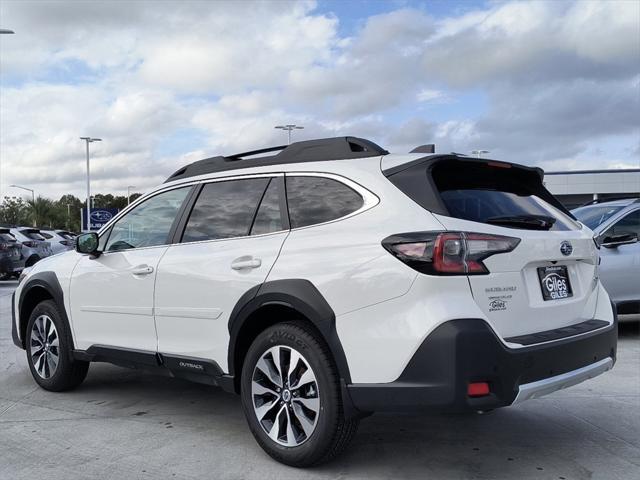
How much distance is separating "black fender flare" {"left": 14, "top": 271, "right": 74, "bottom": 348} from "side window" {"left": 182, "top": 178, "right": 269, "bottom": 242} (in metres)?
1.61

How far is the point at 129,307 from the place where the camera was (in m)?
4.86

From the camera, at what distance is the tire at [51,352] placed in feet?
18.3

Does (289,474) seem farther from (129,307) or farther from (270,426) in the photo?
(129,307)

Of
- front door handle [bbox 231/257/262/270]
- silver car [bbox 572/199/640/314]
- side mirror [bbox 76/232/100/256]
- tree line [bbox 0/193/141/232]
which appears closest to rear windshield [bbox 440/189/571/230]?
front door handle [bbox 231/257/262/270]

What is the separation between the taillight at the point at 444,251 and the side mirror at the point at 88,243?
2.82 metres

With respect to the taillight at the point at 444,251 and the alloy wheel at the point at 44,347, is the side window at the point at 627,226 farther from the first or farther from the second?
the alloy wheel at the point at 44,347

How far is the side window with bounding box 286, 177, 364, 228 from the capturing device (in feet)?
12.5

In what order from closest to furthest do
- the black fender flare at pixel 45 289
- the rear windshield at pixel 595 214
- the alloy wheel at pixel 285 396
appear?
the alloy wheel at pixel 285 396
the black fender flare at pixel 45 289
the rear windshield at pixel 595 214

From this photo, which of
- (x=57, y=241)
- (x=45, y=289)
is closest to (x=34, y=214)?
(x=57, y=241)

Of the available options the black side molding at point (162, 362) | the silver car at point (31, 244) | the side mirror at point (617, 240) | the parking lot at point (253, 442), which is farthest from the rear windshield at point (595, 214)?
the silver car at point (31, 244)

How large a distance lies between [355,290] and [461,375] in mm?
685

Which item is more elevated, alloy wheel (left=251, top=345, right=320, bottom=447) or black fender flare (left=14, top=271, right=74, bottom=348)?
black fender flare (left=14, top=271, right=74, bottom=348)

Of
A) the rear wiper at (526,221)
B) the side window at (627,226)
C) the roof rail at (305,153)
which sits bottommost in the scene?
the side window at (627,226)

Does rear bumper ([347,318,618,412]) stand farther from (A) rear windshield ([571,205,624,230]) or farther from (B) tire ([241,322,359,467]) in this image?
(A) rear windshield ([571,205,624,230])
